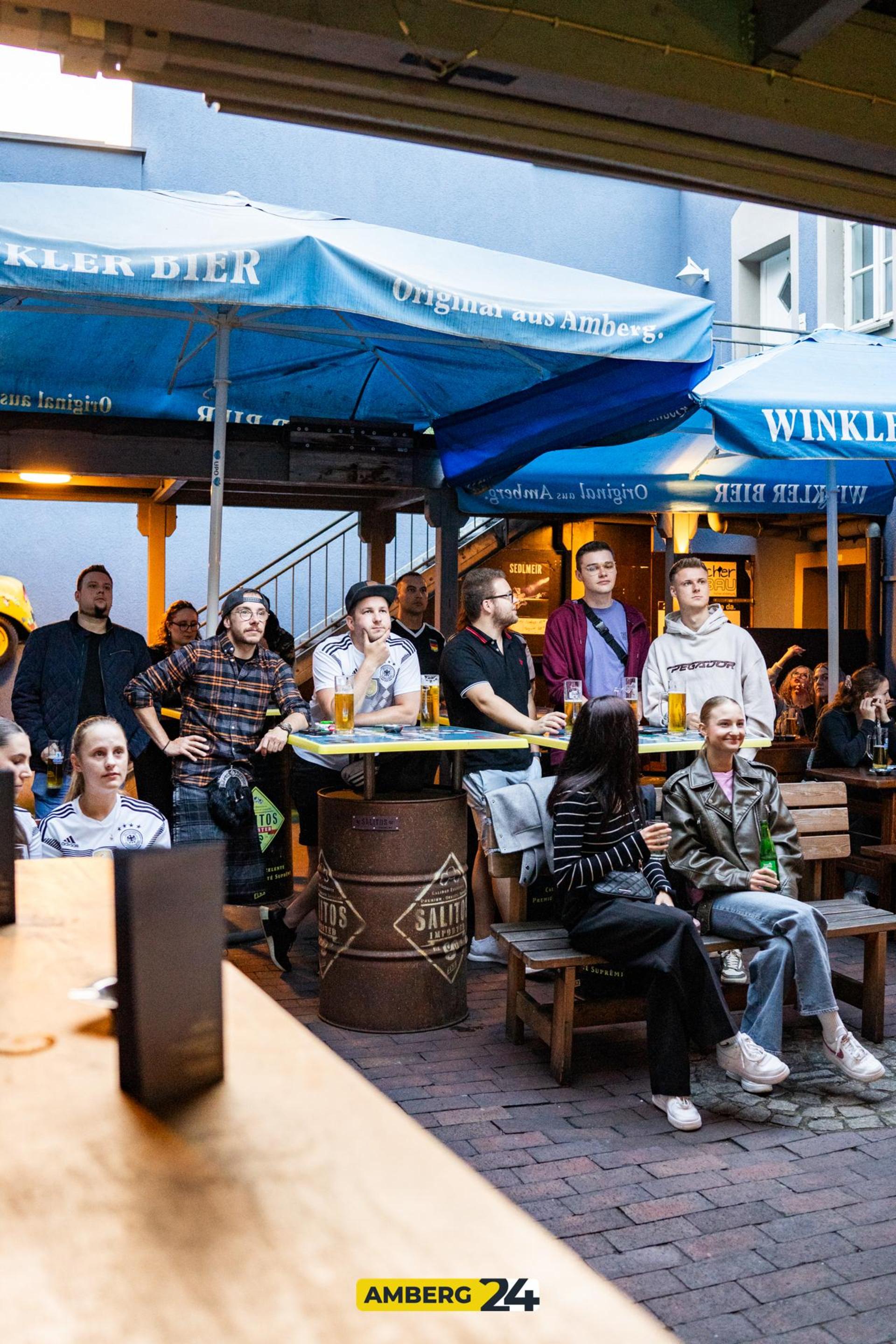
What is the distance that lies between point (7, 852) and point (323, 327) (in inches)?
195

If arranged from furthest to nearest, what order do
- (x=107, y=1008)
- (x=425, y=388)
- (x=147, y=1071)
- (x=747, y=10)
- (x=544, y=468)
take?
(x=544, y=468), (x=425, y=388), (x=747, y=10), (x=107, y=1008), (x=147, y=1071)

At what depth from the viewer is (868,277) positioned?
1112 cm

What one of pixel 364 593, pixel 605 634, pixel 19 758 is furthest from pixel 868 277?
pixel 19 758

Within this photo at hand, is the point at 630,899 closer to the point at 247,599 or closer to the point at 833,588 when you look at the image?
the point at 247,599

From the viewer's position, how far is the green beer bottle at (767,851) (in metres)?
4.61

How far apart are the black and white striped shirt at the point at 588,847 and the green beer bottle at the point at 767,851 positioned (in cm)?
53

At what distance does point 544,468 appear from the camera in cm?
855

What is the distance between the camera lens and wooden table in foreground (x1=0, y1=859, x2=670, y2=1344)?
27.9 inches

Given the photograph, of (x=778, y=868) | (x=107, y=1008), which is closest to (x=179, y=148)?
(x=778, y=868)

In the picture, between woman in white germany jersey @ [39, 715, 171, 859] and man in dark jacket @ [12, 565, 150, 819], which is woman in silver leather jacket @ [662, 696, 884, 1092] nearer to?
woman in white germany jersey @ [39, 715, 171, 859]

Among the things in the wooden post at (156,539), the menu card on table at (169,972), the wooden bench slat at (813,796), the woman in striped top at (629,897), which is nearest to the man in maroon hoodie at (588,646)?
the wooden bench slat at (813,796)

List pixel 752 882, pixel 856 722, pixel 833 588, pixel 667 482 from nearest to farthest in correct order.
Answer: pixel 752 882
pixel 856 722
pixel 833 588
pixel 667 482

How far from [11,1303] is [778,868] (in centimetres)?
420

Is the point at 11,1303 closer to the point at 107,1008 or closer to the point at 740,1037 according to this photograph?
the point at 107,1008
